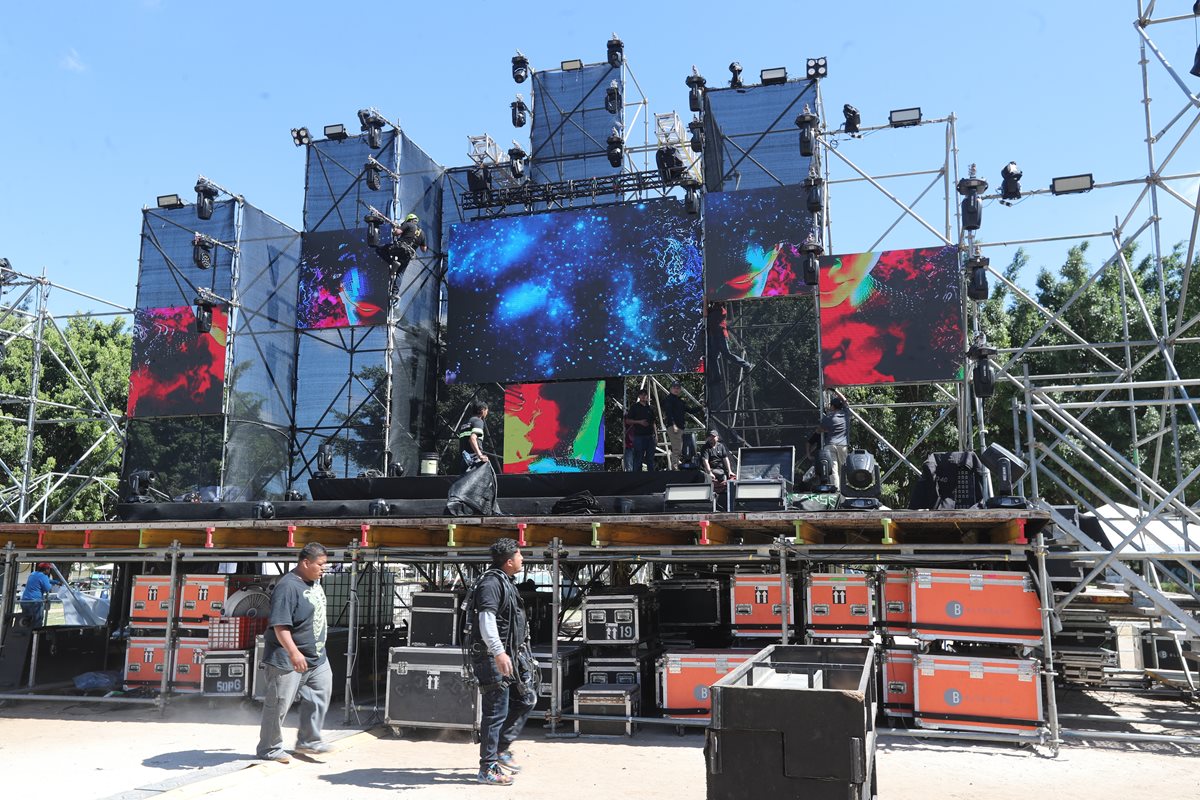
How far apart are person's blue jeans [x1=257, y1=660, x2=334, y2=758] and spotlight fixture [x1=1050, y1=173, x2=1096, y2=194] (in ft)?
40.3

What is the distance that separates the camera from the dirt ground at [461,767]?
7324mm

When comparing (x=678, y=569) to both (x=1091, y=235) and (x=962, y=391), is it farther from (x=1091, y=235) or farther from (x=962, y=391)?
(x=1091, y=235)

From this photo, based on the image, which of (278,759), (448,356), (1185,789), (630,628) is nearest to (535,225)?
(448,356)

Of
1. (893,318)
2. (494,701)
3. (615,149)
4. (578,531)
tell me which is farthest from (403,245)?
(494,701)

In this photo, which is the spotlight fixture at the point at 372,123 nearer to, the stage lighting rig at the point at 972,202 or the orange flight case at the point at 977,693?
the stage lighting rig at the point at 972,202

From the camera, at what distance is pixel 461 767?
8.20m

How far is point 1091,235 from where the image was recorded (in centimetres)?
1547

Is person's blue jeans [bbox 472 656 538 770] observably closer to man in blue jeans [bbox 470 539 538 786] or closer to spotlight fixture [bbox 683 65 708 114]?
man in blue jeans [bbox 470 539 538 786]

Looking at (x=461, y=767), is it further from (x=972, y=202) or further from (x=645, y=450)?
(x=972, y=202)

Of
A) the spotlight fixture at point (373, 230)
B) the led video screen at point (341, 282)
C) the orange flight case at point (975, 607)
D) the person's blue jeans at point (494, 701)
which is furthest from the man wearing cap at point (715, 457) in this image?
the led video screen at point (341, 282)

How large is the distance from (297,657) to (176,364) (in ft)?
56.9

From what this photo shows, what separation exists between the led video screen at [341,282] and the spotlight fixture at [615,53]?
7601mm

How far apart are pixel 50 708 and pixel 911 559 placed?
10800 mm

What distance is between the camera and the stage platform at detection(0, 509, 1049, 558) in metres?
9.38
